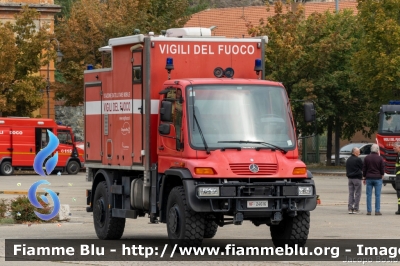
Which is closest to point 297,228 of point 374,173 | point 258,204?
point 258,204

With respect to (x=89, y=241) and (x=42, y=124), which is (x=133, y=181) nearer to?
(x=89, y=241)

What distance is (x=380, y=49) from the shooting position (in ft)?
167

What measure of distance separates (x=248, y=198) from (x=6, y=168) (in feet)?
118

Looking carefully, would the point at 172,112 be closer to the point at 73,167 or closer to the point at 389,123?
the point at 389,123

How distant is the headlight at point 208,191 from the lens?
1485cm

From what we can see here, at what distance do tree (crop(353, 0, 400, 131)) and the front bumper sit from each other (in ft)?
117

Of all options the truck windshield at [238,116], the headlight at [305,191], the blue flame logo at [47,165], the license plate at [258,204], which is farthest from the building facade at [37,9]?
the license plate at [258,204]

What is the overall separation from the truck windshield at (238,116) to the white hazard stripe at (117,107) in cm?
110

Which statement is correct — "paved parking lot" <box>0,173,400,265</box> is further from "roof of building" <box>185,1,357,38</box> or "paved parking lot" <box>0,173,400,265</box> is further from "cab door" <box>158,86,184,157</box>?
"roof of building" <box>185,1,357,38</box>

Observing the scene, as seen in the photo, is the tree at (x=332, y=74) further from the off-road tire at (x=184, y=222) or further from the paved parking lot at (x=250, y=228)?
the off-road tire at (x=184, y=222)

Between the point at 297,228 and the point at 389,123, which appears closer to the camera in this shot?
the point at 297,228

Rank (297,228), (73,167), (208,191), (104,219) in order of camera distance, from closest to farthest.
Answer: (208,191), (297,228), (104,219), (73,167)

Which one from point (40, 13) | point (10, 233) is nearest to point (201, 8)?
point (40, 13)

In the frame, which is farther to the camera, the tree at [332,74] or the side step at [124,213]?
the tree at [332,74]
